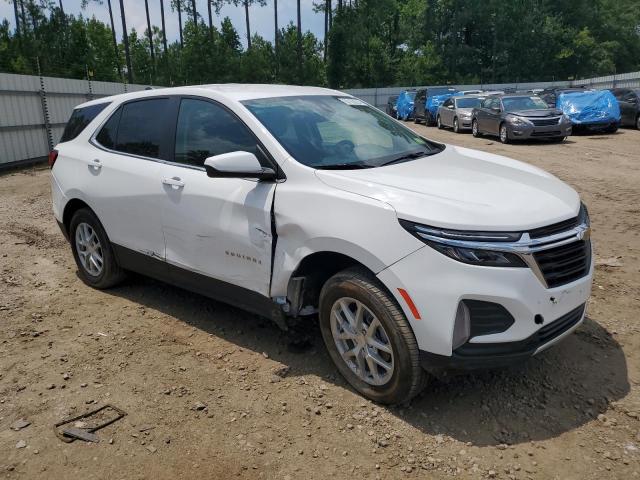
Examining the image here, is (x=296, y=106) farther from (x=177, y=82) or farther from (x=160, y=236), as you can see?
(x=177, y=82)

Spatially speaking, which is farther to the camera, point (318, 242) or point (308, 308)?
point (308, 308)

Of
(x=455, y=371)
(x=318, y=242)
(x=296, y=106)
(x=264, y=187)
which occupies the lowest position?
(x=455, y=371)

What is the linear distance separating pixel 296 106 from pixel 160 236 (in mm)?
1462

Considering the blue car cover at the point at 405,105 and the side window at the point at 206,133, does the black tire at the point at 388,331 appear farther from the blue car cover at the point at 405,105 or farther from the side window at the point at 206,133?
the blue car cover at the point at 405,105

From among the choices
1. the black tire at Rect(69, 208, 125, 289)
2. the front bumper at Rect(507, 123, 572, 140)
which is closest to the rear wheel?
the front bumper at Rect(507, 123, 572, 140)

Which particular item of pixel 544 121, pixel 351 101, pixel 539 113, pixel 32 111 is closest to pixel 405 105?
pixel 539 113

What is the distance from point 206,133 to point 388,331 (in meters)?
2.07

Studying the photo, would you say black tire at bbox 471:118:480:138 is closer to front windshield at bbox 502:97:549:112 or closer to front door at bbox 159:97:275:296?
front windshield at bbox 502:97:549:112

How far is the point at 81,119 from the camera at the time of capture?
5.50m

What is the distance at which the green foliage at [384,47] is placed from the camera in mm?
51312

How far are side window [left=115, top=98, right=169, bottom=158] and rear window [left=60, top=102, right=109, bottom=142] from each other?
462mm

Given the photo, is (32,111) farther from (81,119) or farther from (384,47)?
(384,47)

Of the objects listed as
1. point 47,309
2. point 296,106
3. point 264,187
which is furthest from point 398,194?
point 47,309

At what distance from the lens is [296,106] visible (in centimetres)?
416
